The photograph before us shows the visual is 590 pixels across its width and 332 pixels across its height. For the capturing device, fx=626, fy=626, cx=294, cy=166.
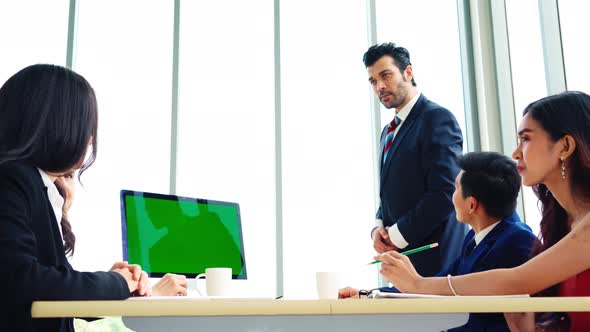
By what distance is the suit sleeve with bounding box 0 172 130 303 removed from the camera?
1.12 m

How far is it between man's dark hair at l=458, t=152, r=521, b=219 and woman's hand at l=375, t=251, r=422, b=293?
0.53 metres

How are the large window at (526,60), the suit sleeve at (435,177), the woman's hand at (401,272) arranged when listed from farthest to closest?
the large window at (526,60)
the suit sleeve at (435,177)
the woman's hand at (401,272)

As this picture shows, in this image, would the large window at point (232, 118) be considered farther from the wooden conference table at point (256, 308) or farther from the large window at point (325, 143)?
the wooden conference table at point (256, 308)

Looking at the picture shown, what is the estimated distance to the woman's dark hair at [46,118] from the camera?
1316mm

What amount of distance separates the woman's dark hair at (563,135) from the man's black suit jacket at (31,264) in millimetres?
1123

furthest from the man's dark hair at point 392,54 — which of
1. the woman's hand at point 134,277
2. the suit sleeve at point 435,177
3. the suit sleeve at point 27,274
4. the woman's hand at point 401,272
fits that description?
the suit sleeve at point 27,274

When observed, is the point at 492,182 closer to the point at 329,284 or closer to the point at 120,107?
the point at 329,284

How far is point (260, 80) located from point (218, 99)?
0.32m

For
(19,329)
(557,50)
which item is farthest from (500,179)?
(557,50)

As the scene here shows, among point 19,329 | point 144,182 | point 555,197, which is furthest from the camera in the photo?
point 144,182

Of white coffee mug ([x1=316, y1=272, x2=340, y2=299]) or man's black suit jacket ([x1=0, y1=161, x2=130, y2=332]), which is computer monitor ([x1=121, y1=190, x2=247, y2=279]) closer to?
white coffee mug ([x1=316, y1=272, x2=340, y2=299])

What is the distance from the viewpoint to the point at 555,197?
1684 millimetres

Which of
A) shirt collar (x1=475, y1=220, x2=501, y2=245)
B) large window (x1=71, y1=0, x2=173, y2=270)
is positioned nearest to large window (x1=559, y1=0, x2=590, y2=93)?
shirt collar (x1=475, y1=220, x2=501, y2=245)

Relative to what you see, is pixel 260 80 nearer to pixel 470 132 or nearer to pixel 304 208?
pixel 304 208
